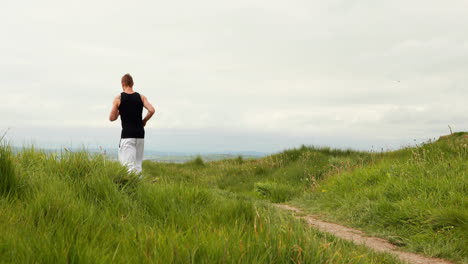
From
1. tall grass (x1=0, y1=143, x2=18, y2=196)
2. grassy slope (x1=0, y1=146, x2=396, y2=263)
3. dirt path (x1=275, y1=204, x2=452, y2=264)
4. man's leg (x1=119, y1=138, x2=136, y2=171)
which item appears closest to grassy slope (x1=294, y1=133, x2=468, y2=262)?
dirt path (x1=275, y1=204, x2=452, y2=264)

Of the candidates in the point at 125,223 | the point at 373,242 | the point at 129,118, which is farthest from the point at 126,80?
the point at 373,242

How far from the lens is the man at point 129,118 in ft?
26.6

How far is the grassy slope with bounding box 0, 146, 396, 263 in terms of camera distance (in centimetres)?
250

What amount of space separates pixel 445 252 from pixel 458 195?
1953 millimetres

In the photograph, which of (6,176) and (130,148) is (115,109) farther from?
(6,176)

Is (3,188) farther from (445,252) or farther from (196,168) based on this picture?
(196,168)

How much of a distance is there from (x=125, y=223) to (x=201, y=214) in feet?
2.83

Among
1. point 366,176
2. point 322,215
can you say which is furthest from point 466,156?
point 322,215

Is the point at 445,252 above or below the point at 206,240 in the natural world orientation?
below

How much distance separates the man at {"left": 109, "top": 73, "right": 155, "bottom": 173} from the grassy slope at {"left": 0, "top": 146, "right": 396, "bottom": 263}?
2.07 meters

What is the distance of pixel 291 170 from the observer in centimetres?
1510

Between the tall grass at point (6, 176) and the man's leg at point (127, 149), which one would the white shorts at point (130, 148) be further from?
the tall grass at point (6, 176)

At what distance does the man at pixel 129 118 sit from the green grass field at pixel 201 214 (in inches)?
75.6

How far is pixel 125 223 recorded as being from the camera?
11.8 ft
